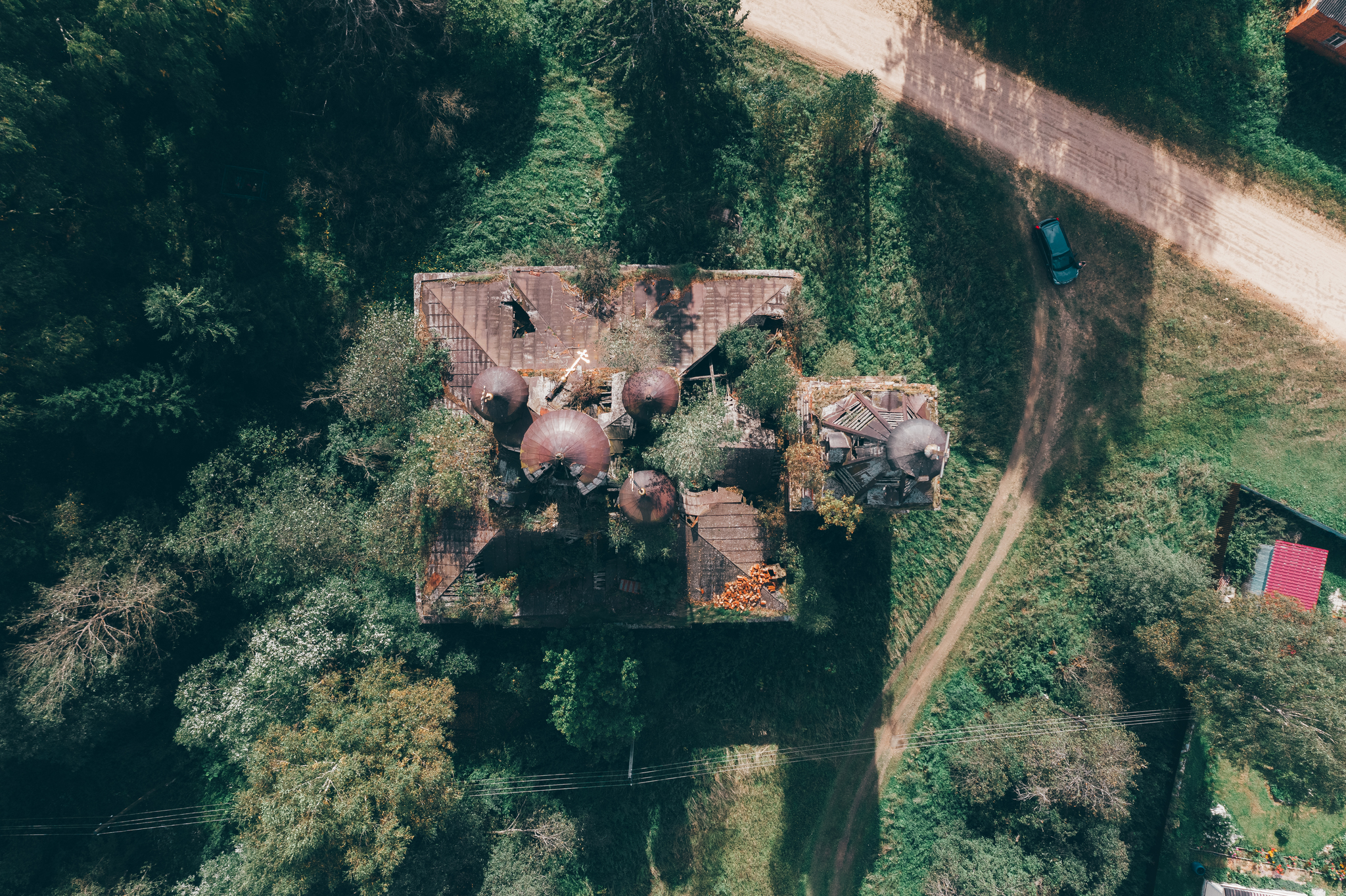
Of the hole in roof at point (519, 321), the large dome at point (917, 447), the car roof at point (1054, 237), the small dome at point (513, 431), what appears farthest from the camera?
the car roof at point (1054, 237)

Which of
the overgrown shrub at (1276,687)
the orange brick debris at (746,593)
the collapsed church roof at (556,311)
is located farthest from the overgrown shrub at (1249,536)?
the collapsed church roof at (556,311)

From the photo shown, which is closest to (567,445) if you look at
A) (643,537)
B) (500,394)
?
(500,394)

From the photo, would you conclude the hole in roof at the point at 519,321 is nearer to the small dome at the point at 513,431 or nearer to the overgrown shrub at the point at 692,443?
the small dome at the point at 513,431

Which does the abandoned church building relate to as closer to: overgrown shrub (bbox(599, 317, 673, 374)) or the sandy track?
overgrown shrub (bbox(599, 317, 673, 374))

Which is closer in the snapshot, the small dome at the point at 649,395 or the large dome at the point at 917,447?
the large dome at the point at 917,447

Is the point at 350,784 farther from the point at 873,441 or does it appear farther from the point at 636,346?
the point at 873,441

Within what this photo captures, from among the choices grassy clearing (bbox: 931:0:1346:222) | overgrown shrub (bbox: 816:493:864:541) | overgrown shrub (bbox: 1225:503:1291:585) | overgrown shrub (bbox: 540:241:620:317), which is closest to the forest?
overgrown shrub (bbox: 1225:503:1291:585)

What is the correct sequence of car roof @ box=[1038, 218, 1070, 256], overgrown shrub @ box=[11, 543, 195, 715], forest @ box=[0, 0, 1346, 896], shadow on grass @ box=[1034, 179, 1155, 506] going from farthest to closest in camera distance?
shadow on grass @ box=[1034, 179, 1155, 506], car roof @ box=[1038, 218, 1070, 256], forest @ box=[0, 0, 1346, 896], overgrown shrub @ box=[11, 543, 195, 715]
